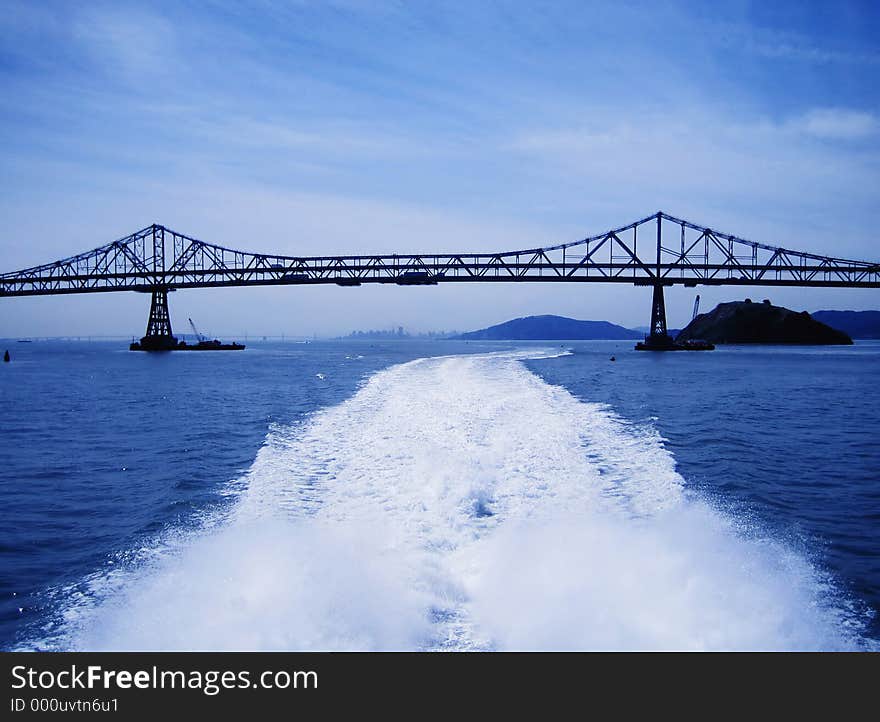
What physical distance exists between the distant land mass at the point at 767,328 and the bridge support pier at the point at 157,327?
9222 cm

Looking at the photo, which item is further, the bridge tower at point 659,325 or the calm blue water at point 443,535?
the bridge tower at point 659,325

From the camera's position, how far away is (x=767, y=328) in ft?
412

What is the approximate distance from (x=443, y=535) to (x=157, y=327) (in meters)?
93.4

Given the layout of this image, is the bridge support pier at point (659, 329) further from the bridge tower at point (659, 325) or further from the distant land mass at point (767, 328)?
the distant land mass at point (767, 328)

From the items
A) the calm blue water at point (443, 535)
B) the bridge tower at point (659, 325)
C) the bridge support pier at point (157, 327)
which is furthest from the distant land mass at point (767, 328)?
the calm blue water at point (443, 535)

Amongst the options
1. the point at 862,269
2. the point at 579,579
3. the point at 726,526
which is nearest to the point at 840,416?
the point at 726,526

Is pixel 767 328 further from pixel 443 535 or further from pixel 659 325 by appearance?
pixel 443 535

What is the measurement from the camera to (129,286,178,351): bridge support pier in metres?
86.5

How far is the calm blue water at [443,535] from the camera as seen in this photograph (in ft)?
14.4

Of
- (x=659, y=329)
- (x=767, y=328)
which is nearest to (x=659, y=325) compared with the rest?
(x=659, y=329)

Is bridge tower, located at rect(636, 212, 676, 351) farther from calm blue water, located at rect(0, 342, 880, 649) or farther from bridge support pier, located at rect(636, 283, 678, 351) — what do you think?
calm blue water, located at rect(0, 342, 880, 649)

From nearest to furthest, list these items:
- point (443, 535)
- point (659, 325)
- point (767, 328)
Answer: point (443, 535) < point (659, 325) < point (767, 328)

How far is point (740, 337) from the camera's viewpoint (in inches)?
4958
